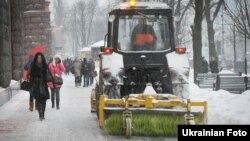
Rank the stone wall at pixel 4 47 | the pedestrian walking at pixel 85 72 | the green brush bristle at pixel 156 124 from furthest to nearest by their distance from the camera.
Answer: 1. the pedestrian walking at pixel 85 72
2. the stone wall at pixel 4 47
3. the green brush bristle at pixel 156 124

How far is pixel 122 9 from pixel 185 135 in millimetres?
5696

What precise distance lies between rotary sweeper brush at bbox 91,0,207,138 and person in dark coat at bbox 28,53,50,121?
1905 millimetres

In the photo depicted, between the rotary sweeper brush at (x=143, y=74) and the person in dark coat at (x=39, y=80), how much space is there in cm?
190

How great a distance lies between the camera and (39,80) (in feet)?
45.2

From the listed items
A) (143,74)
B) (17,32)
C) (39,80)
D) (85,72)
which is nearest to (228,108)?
(143,74)

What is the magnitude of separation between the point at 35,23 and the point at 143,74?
22.8 m

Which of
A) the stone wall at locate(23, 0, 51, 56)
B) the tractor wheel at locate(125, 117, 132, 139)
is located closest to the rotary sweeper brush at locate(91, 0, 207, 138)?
the tractor wheel at locate(125, 117, 132, 139)

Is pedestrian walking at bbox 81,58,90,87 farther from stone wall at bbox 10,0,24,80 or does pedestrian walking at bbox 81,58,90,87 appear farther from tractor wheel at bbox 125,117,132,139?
tractor wheel at bbox 125,117,132,139

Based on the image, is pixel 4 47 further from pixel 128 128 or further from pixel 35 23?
pixel 35 23

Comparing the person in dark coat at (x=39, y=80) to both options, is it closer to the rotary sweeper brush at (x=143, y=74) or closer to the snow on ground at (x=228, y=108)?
the rotary sweeper brush at (x=143, y=74)

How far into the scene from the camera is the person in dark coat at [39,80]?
532 inches

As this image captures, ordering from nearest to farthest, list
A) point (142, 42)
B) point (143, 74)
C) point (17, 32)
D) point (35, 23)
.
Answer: point (143, 74)
point (142, 42)
point (17, 32)
point (35, 23)

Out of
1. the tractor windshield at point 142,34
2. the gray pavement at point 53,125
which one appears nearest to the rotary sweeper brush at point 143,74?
the tractor windshield at point 142,34

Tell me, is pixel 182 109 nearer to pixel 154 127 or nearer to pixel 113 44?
pixel 154 127
